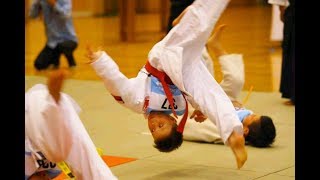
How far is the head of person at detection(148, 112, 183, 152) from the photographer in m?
3.87

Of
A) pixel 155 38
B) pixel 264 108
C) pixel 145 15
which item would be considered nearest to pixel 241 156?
pixel 264 108

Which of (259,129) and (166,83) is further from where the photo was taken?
(259,129)

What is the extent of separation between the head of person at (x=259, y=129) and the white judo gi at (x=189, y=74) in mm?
612

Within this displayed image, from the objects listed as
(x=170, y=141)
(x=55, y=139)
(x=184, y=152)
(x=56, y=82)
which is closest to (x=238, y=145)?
(x=170, y=141)

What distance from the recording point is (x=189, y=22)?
4.13 m

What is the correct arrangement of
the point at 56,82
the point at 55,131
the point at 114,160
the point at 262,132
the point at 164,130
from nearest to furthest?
the point at 56,82 → the point at 55,131 → the point at 164,130 → the point at 114,160 → the point at 262,132

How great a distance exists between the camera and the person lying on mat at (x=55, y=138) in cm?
303

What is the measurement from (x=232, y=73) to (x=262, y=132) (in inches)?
21.2

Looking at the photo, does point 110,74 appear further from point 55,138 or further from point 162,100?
point 55,138

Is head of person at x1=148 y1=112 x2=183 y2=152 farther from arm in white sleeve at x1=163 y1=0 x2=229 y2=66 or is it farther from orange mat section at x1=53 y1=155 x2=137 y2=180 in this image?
orange mat section at x1=53 y1=155 x2=137 y2=180

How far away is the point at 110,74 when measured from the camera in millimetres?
3744

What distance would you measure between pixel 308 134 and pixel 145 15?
44.7 ft
